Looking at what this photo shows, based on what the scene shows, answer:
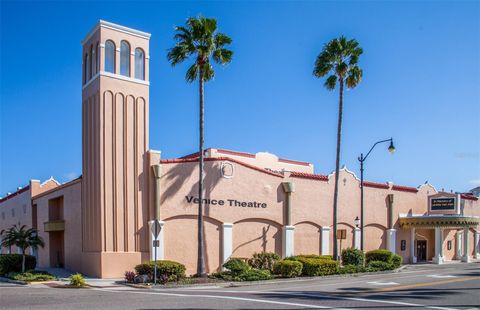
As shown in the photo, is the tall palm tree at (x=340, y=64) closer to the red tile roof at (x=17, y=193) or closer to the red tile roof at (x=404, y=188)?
the red tile roof at (x=404, y=188)

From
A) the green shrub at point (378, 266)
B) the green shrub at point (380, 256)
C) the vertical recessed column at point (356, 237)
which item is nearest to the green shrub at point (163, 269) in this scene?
the green shrub at point (378, 266)

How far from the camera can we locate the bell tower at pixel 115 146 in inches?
1089

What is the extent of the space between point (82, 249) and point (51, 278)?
3.36 m

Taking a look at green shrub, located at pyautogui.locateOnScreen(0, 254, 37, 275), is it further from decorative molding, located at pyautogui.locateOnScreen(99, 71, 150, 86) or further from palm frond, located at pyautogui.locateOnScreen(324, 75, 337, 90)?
palm frond, located at pyautogui.locateOnScreen(324, 75, 337, 90)

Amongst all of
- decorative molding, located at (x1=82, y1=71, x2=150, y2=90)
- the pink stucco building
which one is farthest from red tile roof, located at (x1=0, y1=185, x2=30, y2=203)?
decorative molding, located at (x1=82, y1=71, x2=150, y2=90)

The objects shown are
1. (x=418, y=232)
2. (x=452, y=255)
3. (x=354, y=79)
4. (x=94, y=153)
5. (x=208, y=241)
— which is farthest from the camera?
(x=452, y=255)

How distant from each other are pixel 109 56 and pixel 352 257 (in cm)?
1894

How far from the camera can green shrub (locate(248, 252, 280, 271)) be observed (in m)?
31.5

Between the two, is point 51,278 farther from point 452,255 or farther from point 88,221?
point 452,255

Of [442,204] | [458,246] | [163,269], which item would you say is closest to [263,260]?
[163,269]

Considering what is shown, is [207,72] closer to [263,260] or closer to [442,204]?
[263,260]

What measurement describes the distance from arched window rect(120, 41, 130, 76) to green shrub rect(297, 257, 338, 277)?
14.0m

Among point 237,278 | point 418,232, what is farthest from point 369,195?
point 237,278

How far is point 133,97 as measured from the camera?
2889 cm
